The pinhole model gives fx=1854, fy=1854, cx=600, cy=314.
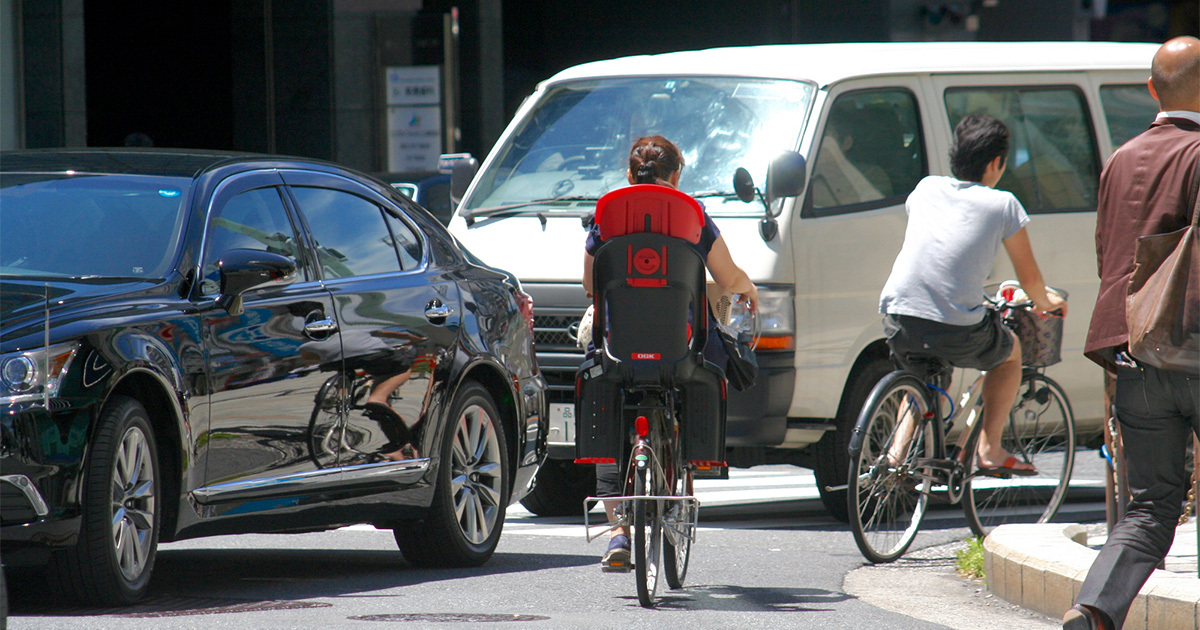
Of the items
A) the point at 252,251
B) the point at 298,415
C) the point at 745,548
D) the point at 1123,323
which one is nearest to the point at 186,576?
the point at 298,415

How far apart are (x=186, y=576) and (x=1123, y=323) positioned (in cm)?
364

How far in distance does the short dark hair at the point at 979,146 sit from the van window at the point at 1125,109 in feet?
8.09

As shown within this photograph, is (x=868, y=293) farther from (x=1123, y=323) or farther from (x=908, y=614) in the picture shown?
(x=1123, y=323)

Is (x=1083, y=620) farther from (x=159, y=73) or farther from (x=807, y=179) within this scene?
(x=159, y=73)

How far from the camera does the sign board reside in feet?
69.7

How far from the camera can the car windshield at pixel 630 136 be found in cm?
Answer: 914

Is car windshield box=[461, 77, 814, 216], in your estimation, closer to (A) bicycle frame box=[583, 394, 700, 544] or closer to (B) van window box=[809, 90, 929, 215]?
(B) van window box=[809, 90, 929, 215]

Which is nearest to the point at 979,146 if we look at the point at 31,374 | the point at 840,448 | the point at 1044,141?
the point at 840,448

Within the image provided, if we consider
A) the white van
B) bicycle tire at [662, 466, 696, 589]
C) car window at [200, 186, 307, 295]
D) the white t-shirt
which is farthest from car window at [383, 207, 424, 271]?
the white t-shirt

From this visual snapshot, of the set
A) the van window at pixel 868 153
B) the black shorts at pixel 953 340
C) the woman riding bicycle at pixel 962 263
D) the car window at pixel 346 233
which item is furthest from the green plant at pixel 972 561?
the car window at pixel 346 233

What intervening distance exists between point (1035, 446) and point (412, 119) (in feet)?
45.0

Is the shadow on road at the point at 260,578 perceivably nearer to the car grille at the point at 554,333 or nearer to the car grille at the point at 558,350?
the car grille at the point at 558,350

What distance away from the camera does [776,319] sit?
8.68 meters

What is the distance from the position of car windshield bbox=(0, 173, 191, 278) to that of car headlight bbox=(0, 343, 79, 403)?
2.10 feet
